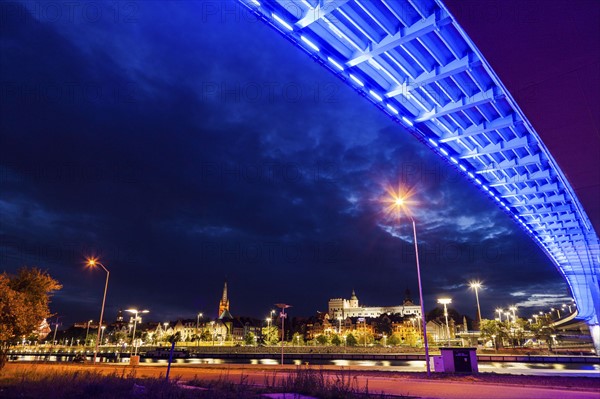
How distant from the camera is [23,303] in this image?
1833cm

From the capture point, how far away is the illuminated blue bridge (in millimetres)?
10992

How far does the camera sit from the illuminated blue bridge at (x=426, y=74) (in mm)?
10992

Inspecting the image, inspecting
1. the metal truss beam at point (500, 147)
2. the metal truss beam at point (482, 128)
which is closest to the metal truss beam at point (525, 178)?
the metal truss beam at point (500, 147)

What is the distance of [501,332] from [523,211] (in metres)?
33.1

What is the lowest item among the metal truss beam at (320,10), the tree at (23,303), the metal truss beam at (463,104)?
the tree at (23,303)

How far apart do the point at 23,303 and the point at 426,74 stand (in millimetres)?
21739

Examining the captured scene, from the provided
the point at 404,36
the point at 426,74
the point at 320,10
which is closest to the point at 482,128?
the point at 426,74

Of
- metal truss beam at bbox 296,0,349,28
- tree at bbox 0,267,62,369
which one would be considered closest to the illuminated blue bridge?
metal truss beam at bbox 296,0,349,28

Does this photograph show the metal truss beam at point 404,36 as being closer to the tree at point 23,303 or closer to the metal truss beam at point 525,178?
the metal truss beam at point 525,178

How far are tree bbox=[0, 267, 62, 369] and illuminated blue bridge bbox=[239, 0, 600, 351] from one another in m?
18.0

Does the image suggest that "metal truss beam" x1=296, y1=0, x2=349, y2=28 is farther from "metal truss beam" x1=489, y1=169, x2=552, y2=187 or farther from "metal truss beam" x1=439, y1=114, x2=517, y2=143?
"metal truss beam" x1=489, y1=169, x2=552, y2=187

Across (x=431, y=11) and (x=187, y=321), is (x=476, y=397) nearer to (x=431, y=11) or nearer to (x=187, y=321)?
(x=431, y=11)

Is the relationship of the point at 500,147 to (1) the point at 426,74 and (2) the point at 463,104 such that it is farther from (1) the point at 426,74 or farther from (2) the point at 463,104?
(1) the point at 426,74

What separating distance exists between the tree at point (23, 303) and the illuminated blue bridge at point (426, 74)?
59.1 ft
